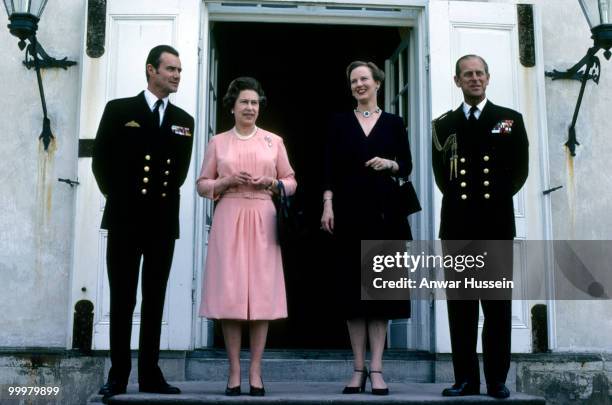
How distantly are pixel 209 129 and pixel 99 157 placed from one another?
202 cm

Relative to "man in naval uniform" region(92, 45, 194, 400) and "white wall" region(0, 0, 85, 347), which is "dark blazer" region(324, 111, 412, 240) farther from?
"white wall" region(0, 0, 85, 347)

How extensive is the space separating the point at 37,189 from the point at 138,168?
1.81 m

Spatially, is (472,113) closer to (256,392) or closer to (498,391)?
(498,391)

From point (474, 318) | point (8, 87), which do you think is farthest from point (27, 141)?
point (474, 318)

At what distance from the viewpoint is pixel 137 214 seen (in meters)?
4.15

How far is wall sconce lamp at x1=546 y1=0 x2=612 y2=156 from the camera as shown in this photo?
536 cm

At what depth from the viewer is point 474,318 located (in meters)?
4.21

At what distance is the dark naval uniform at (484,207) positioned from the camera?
13.6ft

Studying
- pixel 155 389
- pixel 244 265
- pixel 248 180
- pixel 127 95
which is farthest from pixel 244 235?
pixel 127 95

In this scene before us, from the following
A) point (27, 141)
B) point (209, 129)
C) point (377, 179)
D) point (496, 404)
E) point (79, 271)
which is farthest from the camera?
point (209, 129)

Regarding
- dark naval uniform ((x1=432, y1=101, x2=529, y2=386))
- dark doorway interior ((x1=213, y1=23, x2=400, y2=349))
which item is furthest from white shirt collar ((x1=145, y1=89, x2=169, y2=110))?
dark doorway interior ((x1=213, y1=23, x2=400, y2=349))

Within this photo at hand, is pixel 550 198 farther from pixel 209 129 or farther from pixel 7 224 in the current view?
pixel 7 224

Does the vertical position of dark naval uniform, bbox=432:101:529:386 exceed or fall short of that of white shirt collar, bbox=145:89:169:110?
it falls short

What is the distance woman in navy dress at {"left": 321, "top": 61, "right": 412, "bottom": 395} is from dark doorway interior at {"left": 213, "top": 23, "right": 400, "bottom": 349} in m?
3.85
